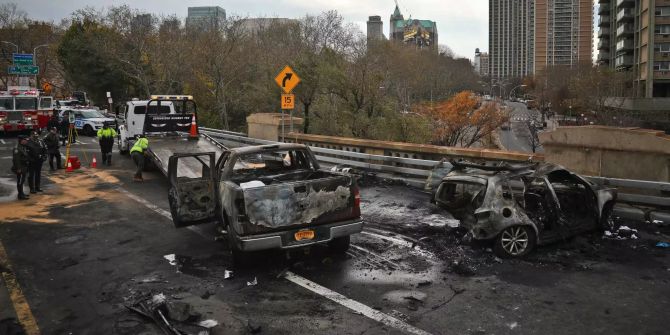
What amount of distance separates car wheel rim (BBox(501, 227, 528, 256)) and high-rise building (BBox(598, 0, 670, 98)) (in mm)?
77712

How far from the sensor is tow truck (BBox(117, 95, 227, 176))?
1598 centimetres

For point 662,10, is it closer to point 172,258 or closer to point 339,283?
point 339,283

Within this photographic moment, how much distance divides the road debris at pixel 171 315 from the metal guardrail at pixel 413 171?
23.6 ft

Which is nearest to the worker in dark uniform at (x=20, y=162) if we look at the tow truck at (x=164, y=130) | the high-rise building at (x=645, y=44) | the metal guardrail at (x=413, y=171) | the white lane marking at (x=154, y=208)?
the white lane marking at (x=154, y=208)

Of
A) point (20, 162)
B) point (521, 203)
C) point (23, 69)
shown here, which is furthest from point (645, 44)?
point (20, 162)

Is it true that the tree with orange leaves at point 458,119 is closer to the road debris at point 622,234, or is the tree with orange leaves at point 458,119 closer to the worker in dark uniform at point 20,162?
the worker in dark uniform at point 20,162

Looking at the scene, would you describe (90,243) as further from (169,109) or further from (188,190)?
(169,109)

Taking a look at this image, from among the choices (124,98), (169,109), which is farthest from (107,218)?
(124,98)

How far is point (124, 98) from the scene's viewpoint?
172 ft

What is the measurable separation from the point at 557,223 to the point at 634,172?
3.11 metres

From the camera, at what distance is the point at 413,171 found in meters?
14.0

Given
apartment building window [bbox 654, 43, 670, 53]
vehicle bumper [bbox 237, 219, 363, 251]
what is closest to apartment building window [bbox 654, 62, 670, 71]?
apartment building window [bbox 654, 43, 670, 53]

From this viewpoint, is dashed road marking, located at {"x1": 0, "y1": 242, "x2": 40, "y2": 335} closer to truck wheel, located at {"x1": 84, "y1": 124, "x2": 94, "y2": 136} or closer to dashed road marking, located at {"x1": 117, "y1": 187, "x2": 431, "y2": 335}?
dashed road marking, located at {"x1": 117, "y1": 187, "x2": 431, "y2": 335}

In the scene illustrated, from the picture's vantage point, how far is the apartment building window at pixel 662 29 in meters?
73.1
